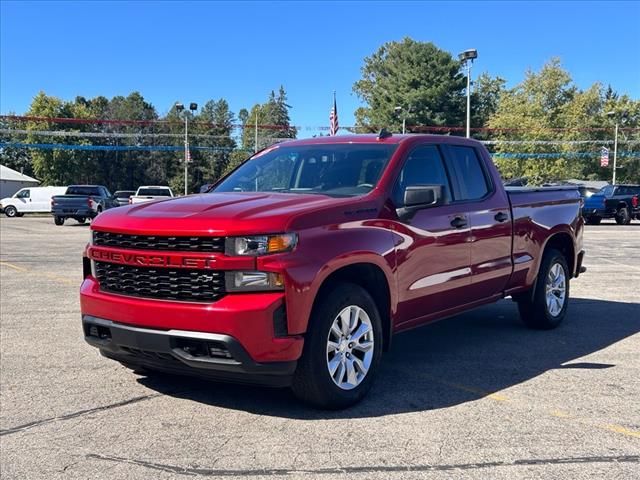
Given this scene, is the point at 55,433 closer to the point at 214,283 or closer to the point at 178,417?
the point at 178,417

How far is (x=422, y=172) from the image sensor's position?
555 cm

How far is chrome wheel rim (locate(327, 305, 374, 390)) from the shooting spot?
4.50 metres

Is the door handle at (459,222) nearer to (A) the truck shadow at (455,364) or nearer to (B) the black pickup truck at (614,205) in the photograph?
(A) the truck shadow at (455,364)

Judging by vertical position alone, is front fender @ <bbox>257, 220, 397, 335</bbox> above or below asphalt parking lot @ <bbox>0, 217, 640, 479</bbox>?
above

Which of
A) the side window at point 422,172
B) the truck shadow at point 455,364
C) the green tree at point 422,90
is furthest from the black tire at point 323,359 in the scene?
the green tree at point 422,90

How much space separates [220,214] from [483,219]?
Result: 108 inches

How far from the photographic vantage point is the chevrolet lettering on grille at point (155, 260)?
4.12 metres

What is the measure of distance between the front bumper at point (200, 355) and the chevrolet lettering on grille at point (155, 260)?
42 centimetres

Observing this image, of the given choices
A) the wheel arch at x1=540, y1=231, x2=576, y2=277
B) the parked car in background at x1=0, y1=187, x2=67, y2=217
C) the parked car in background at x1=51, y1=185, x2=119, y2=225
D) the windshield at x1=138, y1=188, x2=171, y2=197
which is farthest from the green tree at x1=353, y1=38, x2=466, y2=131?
the wheel arch at x1=540, y1=231, x2=576, y2=277

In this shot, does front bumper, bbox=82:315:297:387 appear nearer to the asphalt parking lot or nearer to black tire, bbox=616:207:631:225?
the asphalt parking lot

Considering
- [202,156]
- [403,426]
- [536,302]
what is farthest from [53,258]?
[202,156]

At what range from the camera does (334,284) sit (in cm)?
451

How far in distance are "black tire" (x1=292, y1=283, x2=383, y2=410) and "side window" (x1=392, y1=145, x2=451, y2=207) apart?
3.09ft

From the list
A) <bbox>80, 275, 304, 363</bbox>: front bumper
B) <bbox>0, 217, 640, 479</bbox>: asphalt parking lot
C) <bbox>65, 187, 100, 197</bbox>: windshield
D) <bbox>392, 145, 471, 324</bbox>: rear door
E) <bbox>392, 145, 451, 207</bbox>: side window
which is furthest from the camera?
<bbox>65, 187, 100, 197</bbox>: windshield
